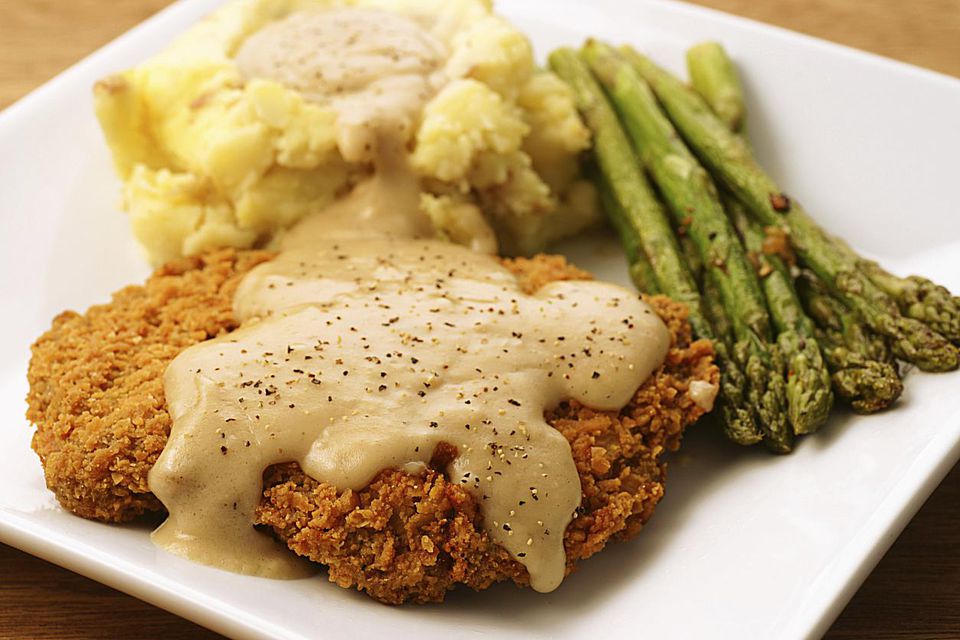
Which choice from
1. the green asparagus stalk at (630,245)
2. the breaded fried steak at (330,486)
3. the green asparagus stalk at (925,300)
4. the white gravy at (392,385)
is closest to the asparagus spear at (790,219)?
the green asparagus stalk at (925,300)

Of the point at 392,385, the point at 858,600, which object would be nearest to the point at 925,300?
the point at 858,600

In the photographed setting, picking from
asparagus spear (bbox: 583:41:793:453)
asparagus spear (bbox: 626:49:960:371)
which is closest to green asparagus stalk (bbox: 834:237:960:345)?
asparagus spear (bbox: 626:49:960:371)

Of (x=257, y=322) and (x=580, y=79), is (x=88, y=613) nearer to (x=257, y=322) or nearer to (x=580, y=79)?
(x=257, y=322)

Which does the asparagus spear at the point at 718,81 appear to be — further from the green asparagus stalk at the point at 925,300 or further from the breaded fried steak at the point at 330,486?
the breaded fried steak at the point at 330,486

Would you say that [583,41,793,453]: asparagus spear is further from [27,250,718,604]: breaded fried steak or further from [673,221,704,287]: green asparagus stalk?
[27,250,718,604]: breaded fried steak

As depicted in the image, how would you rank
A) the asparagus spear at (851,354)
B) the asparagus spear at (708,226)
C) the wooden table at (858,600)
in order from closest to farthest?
1. the wooden table at (858,600)
2. the asparagus spear at (851,354)
3. the asparagus spear at (708,226)

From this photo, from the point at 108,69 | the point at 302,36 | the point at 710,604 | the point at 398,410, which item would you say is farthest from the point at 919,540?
the point at 108,69
